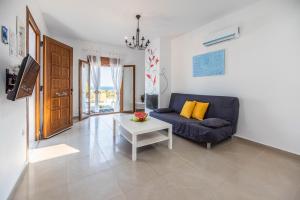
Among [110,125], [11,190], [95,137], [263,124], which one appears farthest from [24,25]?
[263,124]

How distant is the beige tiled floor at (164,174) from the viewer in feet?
4.98

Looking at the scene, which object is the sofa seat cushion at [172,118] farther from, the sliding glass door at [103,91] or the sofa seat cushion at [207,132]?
the sliding glass door at [103,91]

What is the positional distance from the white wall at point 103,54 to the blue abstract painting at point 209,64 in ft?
8.64

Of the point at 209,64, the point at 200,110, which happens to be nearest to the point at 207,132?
the point at 200,110

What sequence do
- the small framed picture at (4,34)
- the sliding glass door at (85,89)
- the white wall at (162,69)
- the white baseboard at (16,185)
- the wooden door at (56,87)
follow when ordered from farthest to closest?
the sliding glass door at (85,89)
the white wall at (162,69)
the wooden door at (56,87)
the white baseboard at (16,185)
the small framed picture at (4,34)

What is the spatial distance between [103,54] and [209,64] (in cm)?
363

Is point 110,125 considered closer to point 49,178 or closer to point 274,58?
point 49,178

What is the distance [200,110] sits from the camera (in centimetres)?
324

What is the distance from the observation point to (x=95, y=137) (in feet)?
10.2

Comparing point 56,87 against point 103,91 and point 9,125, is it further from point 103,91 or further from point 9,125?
point 103,91

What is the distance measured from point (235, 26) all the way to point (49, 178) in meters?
3.96

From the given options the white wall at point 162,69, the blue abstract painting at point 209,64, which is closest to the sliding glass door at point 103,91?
the white wall at point 162,69

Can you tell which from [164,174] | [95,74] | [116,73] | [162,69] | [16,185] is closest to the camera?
[16,185]

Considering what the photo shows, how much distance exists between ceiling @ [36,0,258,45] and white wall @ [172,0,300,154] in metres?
0.39
